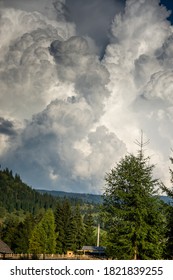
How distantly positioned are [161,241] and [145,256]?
63.7 inches

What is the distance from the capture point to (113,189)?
1270 inches

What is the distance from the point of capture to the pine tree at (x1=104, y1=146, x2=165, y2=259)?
29.8m

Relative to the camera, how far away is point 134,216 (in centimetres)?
2984

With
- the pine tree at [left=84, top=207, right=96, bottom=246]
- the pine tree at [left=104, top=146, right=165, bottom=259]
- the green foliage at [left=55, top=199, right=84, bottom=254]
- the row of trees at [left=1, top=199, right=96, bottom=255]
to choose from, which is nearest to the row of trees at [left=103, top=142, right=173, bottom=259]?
the pine tree at [left=104, top=146, right=165, bottom=259]

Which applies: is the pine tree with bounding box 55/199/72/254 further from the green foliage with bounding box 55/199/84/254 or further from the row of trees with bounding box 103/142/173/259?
the row of trees with bounding box 103/142/173/259

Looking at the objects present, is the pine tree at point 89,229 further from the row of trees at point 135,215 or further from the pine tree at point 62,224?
the row of trees at point 135,215

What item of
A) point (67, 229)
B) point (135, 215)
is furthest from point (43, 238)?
point (135, 215)

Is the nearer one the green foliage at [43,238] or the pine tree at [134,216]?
the pine tree at [134,216]

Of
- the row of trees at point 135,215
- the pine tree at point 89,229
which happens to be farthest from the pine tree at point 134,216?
the pine tree at point 89,229

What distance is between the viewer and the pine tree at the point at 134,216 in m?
29.8

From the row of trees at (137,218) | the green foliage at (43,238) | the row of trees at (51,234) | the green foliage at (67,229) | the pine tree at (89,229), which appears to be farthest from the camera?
the pine tree at (89,229)

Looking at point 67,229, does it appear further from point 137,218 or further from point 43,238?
point 137,218

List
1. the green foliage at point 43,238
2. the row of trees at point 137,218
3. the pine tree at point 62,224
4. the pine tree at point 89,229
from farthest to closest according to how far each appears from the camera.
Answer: the pine tree at point 89,229, the pine tree at point 62,224, the green foliage at point 43,238, the row of trees at point 137,218
